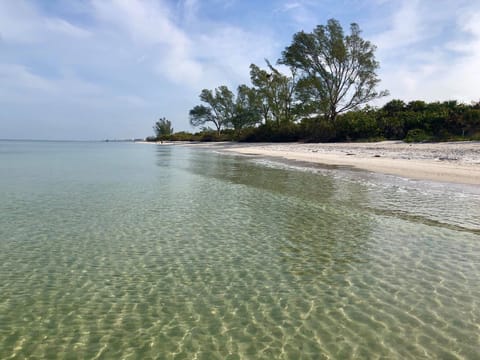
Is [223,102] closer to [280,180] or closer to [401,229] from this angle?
[280,180]

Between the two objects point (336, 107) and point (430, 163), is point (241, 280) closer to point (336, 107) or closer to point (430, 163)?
point (430, 163)

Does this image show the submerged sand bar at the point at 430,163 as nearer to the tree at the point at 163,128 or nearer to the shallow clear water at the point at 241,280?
the shallow clear water at the point at 241,280

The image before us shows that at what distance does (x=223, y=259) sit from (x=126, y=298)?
2.05 metres

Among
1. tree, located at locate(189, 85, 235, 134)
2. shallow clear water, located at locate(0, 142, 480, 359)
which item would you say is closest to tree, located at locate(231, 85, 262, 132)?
tree, located at locate(189, 85, 235, 134)

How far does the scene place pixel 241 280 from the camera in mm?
5625

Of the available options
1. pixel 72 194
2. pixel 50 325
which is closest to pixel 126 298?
pixel 50 325

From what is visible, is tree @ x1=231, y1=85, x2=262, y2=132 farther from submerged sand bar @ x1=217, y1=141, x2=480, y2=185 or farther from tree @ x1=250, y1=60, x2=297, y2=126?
submerged sand bar @ x1=217, y1=141, x2=480, y2=185

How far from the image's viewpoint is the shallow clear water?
3896mm

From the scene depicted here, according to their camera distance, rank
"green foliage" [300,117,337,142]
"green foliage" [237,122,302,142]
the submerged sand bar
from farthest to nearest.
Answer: "green foliage" [237,122,302,142] < "green foliage" [300,117,337,142] < the submerged sand bar

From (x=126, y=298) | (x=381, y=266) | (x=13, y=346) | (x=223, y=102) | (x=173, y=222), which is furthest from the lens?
(x=223, y=102)

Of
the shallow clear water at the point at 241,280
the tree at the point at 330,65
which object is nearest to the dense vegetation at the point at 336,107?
the tree at the point at 330,65

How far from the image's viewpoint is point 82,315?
175 inches

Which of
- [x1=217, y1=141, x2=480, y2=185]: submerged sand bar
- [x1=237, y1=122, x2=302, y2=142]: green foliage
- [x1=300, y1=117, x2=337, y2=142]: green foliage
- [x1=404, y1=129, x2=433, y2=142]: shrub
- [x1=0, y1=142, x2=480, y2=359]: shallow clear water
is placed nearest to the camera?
Answer: [x1=0, y1=142, x2=480, y2=359]: shallow clear water

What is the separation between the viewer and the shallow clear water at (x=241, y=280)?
3.90 meters
